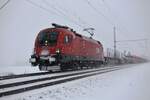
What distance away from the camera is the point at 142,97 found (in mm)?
10203

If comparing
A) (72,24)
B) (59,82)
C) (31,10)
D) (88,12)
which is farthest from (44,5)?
(59,82)

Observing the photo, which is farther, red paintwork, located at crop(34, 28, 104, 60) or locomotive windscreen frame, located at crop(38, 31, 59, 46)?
locomotive windscreen frame, located at crop(38, 31, 59, 46)

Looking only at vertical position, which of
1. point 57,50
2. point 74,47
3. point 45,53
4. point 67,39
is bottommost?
point 45,53

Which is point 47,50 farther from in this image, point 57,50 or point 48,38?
point 48,38

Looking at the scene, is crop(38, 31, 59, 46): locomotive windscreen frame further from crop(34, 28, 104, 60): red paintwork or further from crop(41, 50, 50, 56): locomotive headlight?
crop(41, 50, 50, 56): locomotive headlight

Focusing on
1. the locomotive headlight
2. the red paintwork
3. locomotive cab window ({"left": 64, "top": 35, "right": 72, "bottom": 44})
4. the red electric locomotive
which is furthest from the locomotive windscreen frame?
locomotive cab window ({"left": 64, "top": 35, "right": 72, "bottom": 44})

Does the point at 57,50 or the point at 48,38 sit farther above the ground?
the point at 48,38

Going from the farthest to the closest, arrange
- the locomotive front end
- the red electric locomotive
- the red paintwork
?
the red paintwork
the red electric locomotive
the locomotive front end

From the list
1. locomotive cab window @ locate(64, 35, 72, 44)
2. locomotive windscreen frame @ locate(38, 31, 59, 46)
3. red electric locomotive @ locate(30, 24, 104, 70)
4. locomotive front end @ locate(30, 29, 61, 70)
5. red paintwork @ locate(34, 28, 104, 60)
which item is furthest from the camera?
locomotive cab window @ locate(64, 35, 72, 44)

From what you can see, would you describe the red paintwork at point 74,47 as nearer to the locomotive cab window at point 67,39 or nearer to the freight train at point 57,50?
the freight train at point 57,50

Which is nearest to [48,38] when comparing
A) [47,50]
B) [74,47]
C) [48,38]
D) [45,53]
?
[48,38]

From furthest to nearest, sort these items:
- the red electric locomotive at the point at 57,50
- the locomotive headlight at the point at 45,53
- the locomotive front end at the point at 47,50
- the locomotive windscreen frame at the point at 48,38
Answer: the locomotive windscreen frame at the point at 48,38 → the locomotive headlight at the point at 45,53 → the red electric locomotive at the point at 57,50 → the locomotive front end at the point at 47,50

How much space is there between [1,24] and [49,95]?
48.4 meters

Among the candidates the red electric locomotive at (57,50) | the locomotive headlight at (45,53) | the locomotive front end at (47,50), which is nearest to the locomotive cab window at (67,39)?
A: the red electric locomotive at (57,50)
